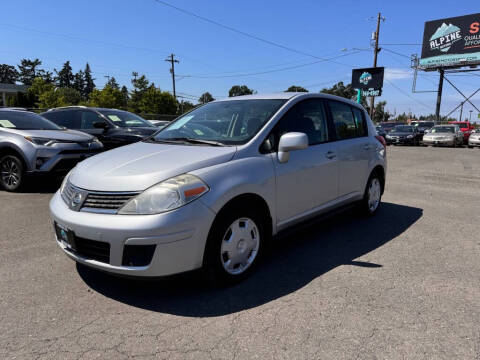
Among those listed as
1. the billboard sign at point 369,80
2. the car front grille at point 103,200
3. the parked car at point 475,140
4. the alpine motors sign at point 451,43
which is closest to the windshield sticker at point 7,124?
the car front grille at point 103,200

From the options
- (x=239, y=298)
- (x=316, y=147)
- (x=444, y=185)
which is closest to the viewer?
(x=239, y=298)

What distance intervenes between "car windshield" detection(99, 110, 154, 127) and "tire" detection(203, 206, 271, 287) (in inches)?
274

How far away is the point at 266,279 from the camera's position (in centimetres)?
319

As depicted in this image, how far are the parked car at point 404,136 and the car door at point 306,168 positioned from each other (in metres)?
21.9

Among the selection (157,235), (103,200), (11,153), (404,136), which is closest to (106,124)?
(11,153)

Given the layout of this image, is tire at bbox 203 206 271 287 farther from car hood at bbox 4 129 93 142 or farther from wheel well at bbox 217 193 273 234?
car hood at bbox 4 129 93 142

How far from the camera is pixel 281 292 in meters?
2.95

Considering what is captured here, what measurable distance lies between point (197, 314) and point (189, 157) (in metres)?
1.24

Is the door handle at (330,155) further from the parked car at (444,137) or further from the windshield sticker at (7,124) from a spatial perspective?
the parked car at (444,137)

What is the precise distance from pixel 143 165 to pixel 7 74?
144725 millimetres

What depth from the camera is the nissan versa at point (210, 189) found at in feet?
8.36

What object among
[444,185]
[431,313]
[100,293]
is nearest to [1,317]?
[100,293]

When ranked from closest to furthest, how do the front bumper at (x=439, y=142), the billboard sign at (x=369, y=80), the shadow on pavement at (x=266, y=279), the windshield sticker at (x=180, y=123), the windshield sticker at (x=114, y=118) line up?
the shadow on pavement at (x=266, y=279)
the windshield sticker at (x=180, y=123)
the windshield sticker at (x=114, y=118)
the front bumper at (x=439, y=142)
the billboard sign at (x=369, y=80)

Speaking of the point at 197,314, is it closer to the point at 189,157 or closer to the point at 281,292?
the point at 281,292
